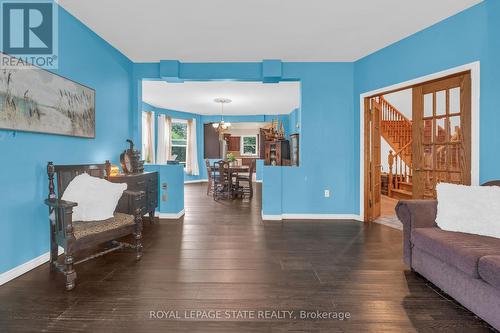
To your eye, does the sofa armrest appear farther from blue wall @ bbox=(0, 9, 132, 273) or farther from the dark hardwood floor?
blue wall @ bbox=(0, 9, 132, 273)

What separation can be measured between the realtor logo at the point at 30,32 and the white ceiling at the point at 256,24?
0.26 metres

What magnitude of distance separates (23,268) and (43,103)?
1.61m

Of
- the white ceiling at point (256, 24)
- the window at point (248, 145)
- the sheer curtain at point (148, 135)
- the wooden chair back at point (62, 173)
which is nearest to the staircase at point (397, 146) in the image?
the white ceiling at point (256, 24)

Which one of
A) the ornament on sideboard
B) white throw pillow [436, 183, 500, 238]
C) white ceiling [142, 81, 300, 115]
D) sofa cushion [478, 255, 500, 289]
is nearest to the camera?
sofa cushion [478, 255, 500, 289]

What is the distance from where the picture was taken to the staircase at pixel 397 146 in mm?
6238

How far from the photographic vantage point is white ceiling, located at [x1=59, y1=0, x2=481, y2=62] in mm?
2678

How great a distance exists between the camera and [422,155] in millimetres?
3340

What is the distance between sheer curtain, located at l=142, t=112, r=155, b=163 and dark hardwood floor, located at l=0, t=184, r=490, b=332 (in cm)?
493

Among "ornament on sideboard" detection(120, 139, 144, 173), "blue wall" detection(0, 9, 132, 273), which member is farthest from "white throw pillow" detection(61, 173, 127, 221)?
"ornament on sideboard" detection(120, 139, 144, 173)

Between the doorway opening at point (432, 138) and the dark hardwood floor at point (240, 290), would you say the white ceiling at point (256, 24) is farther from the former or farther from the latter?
the dark hardwood floor at point (240, 290)

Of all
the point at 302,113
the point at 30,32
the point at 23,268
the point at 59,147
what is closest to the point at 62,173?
the point at 59,147

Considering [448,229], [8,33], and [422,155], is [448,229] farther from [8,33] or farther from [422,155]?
[8,33]

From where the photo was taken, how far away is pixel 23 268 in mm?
2312

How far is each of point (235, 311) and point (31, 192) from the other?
2.28 meters
